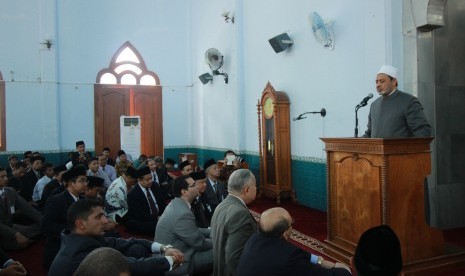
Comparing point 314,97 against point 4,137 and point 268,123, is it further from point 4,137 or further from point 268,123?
point 4,137

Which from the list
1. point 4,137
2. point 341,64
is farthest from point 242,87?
point 4,137

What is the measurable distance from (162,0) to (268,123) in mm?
5945

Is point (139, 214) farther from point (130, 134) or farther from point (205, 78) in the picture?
point (130, 134)

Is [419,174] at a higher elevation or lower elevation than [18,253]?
higher

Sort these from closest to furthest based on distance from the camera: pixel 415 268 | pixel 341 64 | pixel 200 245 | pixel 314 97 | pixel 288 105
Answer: pixel 415 268, pixel 200 245, pixel 341 64, pixel 314 97, pixel 288 105

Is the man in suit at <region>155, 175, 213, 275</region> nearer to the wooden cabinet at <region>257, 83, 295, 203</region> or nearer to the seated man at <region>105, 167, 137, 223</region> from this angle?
the seated man at <region>105, 167, 137, 223</region>

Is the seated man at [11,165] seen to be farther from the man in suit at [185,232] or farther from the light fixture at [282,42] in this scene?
the light fixture at [282,42]

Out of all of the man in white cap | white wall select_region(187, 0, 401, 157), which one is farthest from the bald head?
white wall select_region(187, 0, 401, 157)

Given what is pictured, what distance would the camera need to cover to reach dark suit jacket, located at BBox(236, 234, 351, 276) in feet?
5.86

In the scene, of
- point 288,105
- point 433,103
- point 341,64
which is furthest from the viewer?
point 288,105

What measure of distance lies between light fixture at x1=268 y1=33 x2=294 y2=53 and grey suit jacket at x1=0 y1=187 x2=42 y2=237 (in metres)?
4.22

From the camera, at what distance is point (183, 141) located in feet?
36.7

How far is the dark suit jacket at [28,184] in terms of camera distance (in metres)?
5.64

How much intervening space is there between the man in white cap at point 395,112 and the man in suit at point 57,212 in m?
2.71
